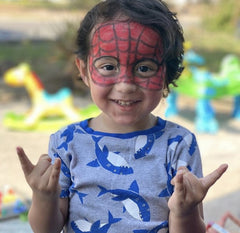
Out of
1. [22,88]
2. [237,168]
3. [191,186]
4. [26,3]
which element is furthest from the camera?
[26,3]

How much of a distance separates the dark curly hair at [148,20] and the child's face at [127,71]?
26 mm

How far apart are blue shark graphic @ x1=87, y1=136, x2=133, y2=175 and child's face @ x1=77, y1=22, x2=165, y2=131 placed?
0.38ft

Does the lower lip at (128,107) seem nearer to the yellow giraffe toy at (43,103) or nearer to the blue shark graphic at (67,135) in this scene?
the blue shark graphic at (67,135)

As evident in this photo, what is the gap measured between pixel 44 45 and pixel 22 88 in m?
4.40

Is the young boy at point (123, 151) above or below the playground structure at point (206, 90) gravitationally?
above

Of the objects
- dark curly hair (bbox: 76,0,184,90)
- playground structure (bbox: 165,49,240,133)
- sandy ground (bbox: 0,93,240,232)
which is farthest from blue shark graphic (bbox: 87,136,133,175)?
playground structure (bbox: 165,49,240,133)

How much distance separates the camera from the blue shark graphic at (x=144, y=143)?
1596mm

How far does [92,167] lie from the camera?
160cm

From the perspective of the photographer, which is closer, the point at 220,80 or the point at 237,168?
the point at 237,168

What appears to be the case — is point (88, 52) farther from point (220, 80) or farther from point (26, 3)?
point (26, 3)

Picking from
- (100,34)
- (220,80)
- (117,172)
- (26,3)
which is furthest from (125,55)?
(26,3)

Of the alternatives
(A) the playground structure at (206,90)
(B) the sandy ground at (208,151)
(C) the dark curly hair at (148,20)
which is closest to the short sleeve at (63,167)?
(C) the dark curly hair at (148,20)

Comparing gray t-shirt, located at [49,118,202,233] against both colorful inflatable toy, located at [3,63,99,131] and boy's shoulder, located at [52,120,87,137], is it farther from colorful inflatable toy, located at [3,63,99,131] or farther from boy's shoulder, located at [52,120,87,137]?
colorful inflatable toy, located at [3,63,99,131]

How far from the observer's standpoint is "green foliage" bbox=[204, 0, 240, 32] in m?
15.4
